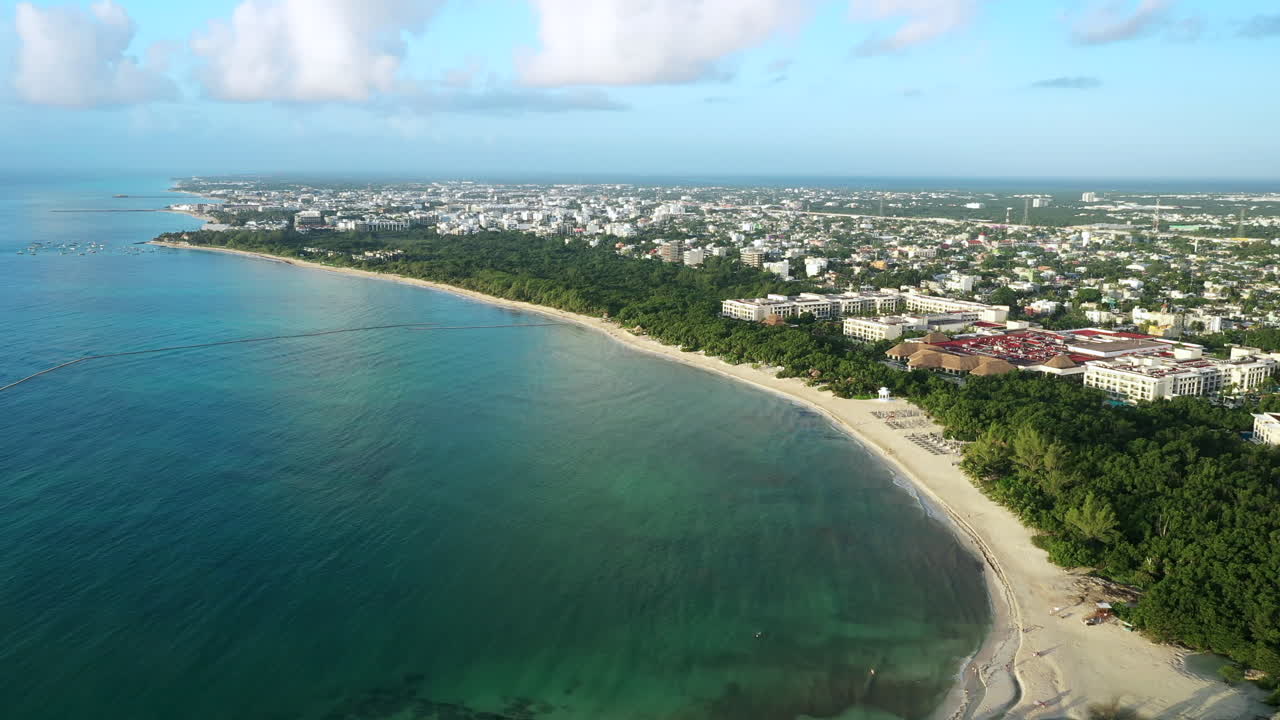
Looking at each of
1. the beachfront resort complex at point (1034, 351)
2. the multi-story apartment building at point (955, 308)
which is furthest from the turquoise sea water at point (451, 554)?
the multi-story apartment building at point (955, 308)

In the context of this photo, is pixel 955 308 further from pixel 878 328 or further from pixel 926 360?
pixel 926 360

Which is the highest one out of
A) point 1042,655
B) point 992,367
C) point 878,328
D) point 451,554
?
point 878,328

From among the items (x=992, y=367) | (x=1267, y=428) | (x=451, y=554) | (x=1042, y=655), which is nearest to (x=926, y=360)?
(x=992, y=367)

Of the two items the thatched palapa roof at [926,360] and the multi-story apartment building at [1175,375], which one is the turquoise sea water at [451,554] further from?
the multi-story apartment building at [1175,375]

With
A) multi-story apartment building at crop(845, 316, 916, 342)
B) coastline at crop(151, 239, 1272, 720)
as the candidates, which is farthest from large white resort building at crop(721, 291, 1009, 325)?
coastline at crop(151, 239, 1272, 720)

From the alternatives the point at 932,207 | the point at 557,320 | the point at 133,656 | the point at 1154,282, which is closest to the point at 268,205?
the point at 557,320

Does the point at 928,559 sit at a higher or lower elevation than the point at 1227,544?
lower

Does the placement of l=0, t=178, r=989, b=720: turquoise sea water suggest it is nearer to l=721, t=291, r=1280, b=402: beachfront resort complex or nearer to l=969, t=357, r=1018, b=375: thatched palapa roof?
l=969, t=357, r=1018, b=375: thatched palapa roof

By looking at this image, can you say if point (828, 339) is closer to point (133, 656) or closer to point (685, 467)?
point (685, 467)
